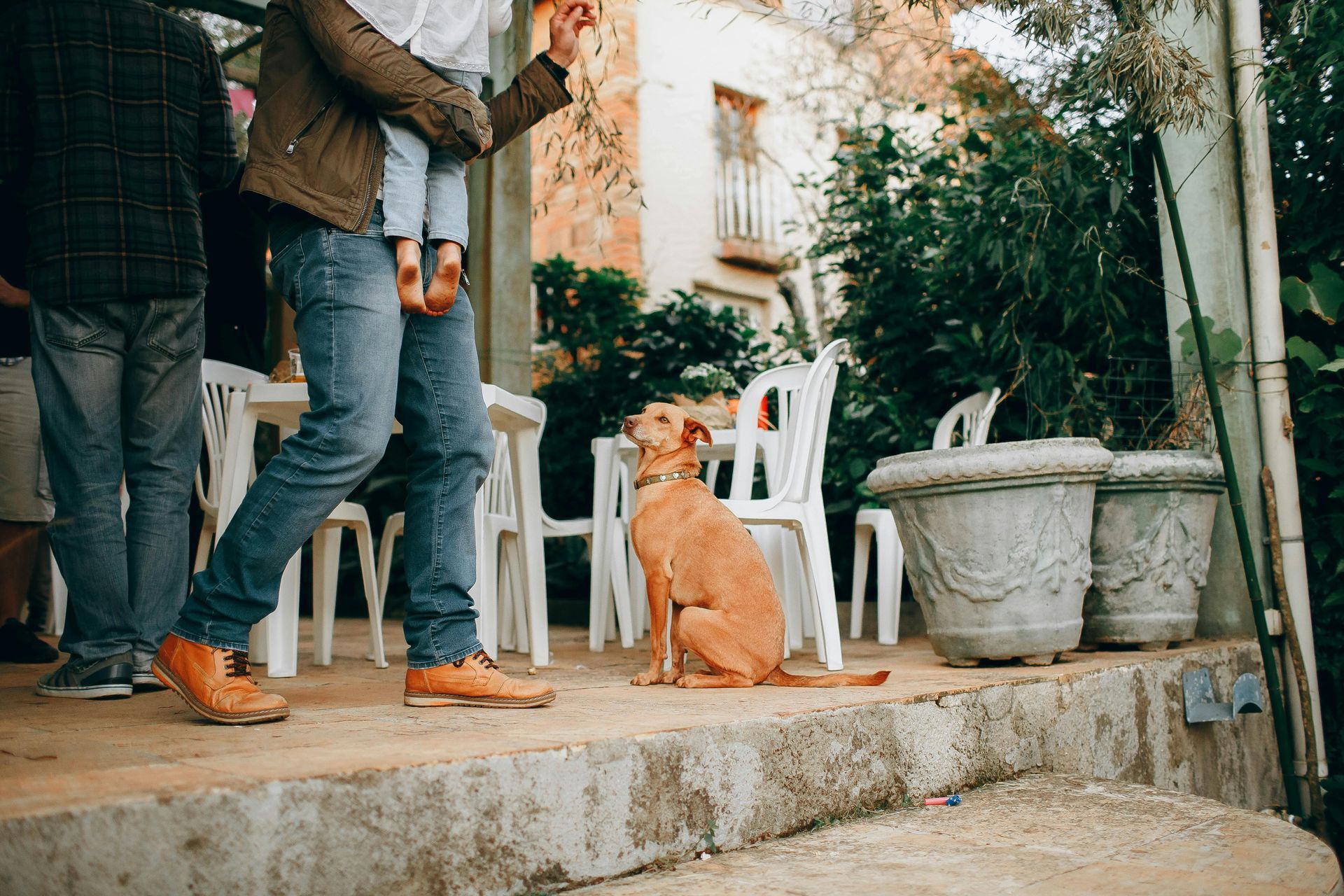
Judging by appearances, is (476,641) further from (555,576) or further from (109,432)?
(555,576)

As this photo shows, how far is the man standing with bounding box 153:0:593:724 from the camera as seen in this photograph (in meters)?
2.06

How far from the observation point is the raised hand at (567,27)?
2.48m

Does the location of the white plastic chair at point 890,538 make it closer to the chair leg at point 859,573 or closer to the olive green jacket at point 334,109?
the chair leg at point 859,573

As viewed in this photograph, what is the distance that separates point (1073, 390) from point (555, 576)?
3432mm

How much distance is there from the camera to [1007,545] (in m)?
3.27

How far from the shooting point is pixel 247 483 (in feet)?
11.0

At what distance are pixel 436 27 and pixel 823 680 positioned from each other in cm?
183

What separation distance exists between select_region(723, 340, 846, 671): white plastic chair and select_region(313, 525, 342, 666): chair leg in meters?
1.41

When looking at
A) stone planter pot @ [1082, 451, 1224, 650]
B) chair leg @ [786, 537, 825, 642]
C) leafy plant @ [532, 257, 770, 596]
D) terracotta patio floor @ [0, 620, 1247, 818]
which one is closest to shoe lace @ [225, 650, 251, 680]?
terracotta patio floor @ [0, 620, 1247, 818]

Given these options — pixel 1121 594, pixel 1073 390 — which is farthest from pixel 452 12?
pixel 1073 390

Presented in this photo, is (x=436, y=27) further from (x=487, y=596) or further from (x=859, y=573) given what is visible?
(x=859, y=573)

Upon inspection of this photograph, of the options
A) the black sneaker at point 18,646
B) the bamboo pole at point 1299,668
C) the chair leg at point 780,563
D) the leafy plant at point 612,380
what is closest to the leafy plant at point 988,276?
the bamboo pole at point 1299,668

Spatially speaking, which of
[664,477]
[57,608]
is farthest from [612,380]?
[664,477]

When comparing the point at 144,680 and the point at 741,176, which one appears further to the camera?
the point at 741,176
